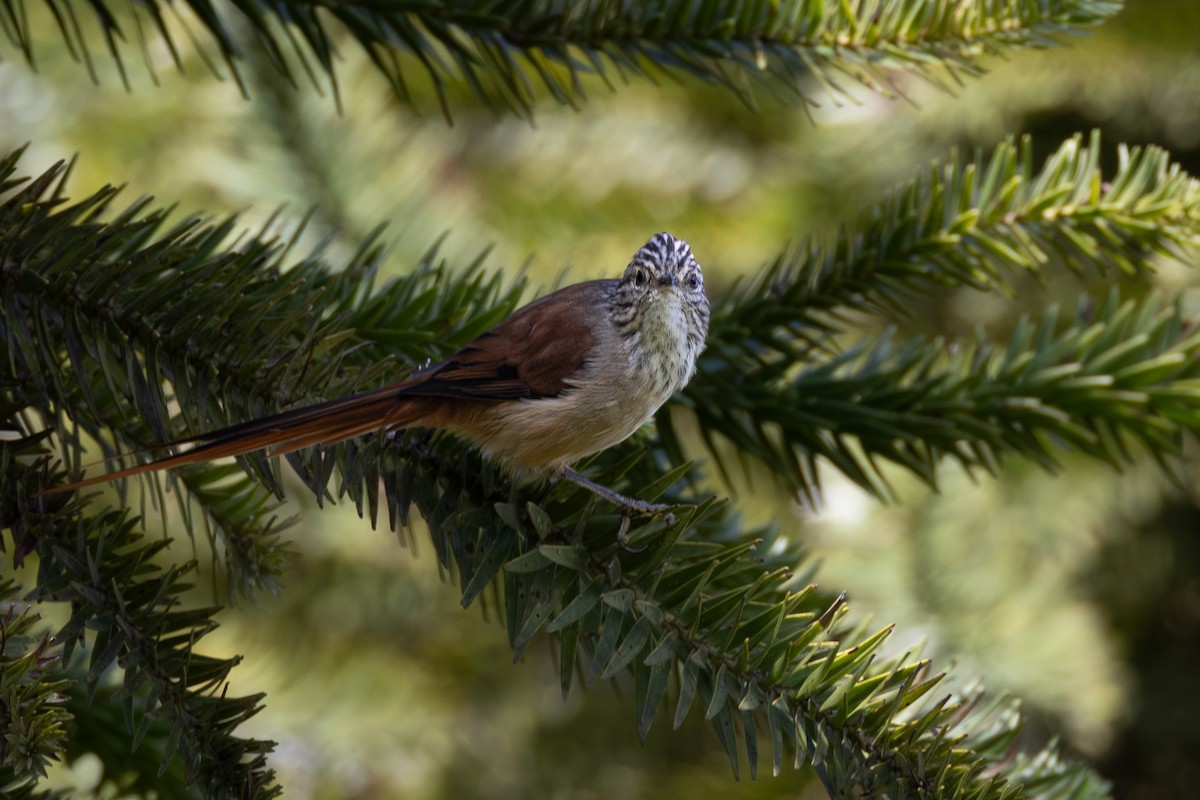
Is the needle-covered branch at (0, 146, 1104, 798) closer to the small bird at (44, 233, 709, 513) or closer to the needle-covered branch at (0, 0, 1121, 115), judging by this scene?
the small bird at (44, 233, 709, 513)

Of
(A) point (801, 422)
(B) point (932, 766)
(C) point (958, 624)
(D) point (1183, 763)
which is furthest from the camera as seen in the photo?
(D) point (1183, 763)

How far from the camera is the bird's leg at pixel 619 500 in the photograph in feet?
6.80

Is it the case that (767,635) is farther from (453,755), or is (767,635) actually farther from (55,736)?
(453,755)

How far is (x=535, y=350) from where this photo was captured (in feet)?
8.54

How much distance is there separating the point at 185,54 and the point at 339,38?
2.17 ft

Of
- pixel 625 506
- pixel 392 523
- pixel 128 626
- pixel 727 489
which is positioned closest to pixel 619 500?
pixel 625 506

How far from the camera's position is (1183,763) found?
14.0 ft

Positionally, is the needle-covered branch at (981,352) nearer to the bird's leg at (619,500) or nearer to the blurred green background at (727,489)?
the bird's leg at (619,500)

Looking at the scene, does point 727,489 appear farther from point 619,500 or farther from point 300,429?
point 300,429

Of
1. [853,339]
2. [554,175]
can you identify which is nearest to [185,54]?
[554,175]

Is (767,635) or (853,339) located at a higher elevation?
(853,339)

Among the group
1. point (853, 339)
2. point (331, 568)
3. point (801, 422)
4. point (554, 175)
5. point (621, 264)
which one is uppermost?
point (554, 175)

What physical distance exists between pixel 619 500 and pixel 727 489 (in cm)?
176

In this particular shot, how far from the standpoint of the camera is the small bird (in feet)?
7.52
